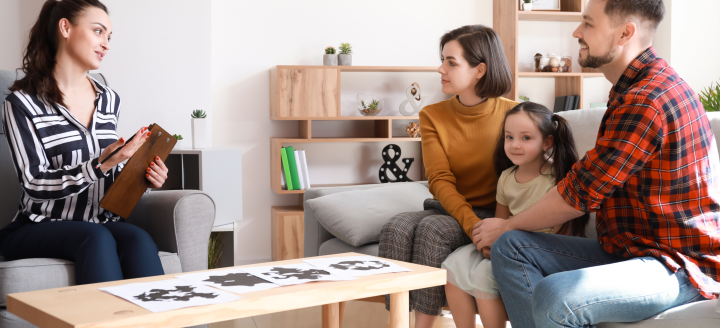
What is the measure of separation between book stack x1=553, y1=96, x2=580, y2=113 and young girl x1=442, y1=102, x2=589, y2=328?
2.01 metres

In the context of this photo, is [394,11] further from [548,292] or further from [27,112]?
[548,292]

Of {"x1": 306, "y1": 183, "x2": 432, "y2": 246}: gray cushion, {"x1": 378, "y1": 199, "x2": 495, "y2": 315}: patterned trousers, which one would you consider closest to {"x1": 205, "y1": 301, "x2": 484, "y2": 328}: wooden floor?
{"x1": 306, "y1": 183, "x2": 432, "y2": 246}: gray cushion

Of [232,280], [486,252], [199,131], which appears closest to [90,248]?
[232,280]

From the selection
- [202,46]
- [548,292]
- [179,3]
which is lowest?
[548,292]

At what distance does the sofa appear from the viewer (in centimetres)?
118

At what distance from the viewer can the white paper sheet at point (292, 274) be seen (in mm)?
1114

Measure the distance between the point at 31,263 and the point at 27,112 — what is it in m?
0.43

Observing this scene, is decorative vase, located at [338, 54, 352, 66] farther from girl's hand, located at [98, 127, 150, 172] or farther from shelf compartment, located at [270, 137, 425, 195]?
girl's hand, located at [98, 127, 150, 172]

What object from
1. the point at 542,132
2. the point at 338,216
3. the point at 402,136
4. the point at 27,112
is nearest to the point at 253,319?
the point at 338,216

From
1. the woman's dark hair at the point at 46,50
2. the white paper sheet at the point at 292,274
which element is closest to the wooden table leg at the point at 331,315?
the white paper sheet at the point at 292,274

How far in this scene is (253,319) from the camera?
2.44 metres

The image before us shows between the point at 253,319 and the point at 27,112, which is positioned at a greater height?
the point at 27,112

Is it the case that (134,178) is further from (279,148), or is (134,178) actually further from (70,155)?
(279,148)

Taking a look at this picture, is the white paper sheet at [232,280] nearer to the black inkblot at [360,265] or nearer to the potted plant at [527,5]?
the black inkblot at [360,265]
